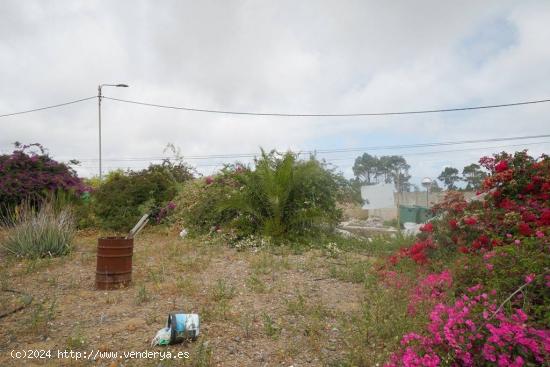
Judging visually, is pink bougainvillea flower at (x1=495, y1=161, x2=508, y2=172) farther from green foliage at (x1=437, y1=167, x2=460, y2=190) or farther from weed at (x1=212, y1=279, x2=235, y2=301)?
green foliage at (x1=437, y1=167, x2=460, y2=190)

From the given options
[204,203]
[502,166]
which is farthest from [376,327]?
[204,203]

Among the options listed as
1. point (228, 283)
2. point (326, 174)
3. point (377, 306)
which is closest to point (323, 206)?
point (326, 174)

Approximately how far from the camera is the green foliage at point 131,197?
32.8ft

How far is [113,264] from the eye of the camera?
15.4ft

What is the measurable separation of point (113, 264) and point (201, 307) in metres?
1.49

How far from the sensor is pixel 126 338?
124 inches

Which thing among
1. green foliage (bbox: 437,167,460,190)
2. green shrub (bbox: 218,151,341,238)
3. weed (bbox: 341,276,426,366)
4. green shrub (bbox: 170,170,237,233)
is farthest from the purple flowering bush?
green foliage (bbox: 437,167,460,190)

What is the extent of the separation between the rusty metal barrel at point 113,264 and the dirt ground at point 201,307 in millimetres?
140

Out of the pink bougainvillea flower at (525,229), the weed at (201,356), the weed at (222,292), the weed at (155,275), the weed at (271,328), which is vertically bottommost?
the weed at (201,356)

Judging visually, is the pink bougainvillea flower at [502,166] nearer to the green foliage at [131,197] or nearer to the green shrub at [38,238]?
the green shrub at [38,238]

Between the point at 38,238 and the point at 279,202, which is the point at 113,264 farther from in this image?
the point at 279,202

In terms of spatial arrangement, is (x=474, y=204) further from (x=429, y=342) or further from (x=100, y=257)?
(x=100, y=257)

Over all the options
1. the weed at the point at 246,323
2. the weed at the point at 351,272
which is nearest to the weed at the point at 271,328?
the weed at the point at 246,323

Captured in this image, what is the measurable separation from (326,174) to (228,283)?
4.45 metres
